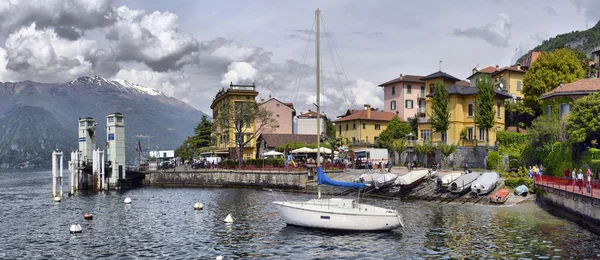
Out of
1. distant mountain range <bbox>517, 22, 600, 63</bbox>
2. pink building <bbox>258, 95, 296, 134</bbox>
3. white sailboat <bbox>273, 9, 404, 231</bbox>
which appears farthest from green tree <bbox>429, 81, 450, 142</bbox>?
distant mountain range <bbox>517, 22, 600, 63</bbox>

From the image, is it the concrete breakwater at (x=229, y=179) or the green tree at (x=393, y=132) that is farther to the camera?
the green tree at (x=393, y=132)

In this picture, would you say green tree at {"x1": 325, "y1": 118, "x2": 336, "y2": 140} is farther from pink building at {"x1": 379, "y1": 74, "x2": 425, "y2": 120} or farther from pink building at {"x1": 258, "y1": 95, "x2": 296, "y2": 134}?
Answer: pink building at {"x1": 379, "y1": 74, "x2": 425, "y2": 120}

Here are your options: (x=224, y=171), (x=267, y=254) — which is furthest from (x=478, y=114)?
(x=267, y=254)

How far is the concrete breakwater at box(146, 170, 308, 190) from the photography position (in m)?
70.8

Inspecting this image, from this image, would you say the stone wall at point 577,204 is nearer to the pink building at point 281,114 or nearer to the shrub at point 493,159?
the shrub at point 493,159

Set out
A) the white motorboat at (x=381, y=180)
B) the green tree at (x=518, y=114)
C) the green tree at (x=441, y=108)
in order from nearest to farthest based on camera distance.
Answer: the white motorboat at (x=381, y=180)
the green tree at (x=441, y=108)
the green tree at (x=518, y=114)

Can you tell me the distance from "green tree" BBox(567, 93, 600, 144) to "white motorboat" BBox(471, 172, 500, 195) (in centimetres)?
836

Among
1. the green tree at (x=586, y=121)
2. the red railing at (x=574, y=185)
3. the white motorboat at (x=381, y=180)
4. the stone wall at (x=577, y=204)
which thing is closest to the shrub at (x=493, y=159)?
the green tree at (x=586, y=121)

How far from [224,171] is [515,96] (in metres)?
55.4

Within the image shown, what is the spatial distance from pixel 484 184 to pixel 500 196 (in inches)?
121

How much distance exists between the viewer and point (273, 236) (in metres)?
34.3

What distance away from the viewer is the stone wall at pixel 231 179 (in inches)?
2788

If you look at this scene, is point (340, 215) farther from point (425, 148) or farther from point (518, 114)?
point (518, 114)

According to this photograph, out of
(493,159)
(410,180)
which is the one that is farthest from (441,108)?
(410,180)
